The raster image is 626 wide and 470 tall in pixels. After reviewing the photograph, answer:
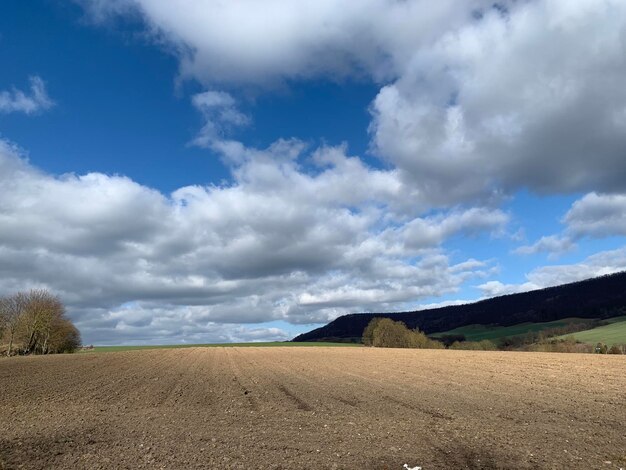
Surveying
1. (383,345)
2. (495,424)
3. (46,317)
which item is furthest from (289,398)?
(383,345)

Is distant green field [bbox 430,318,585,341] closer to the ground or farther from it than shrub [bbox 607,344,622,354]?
farther from it

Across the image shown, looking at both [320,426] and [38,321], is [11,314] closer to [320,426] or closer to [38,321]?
[38,321]

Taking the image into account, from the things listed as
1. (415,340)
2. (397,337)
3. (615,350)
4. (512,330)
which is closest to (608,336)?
(615,350)

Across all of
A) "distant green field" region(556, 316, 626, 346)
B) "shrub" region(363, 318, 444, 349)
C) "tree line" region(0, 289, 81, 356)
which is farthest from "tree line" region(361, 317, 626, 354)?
"tree line" region(0, 289, 81, 356)

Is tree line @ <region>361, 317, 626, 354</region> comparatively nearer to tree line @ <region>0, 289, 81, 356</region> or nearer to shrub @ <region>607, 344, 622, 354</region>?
shrub @ <region>607, 344, 622, 354</region>

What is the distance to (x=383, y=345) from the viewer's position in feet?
456

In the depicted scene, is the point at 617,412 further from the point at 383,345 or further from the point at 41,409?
the point at 383,345

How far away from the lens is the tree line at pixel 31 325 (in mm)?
97438

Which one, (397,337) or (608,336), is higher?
(397,337)

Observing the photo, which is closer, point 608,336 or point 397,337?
point 608,336

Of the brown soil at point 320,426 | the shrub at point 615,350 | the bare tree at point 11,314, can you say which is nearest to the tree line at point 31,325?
the bare tree at point 11,314

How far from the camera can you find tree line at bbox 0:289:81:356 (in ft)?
320

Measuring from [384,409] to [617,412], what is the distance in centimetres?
928

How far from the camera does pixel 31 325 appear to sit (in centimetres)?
9800
